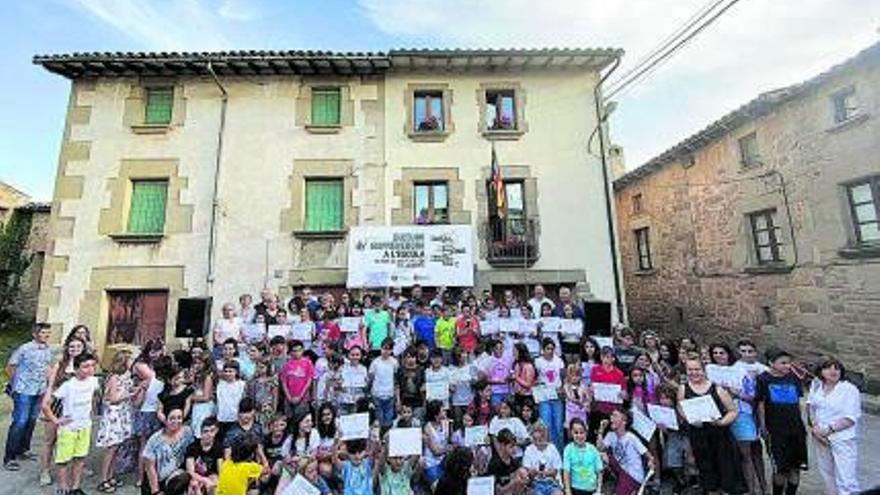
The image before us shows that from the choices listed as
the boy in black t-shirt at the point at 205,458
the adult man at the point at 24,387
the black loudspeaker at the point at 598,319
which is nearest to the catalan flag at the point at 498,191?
the black loudspeaker at the point at 598,319

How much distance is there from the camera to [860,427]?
27.8ft

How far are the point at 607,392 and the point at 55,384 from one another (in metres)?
6.87

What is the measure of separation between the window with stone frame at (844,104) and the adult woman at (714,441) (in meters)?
8.71

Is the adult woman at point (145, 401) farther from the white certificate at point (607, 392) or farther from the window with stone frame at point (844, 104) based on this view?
the window with stone frame at point (844, 104)

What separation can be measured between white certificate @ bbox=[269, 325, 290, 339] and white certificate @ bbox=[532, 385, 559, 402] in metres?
3.97

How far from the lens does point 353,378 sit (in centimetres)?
678

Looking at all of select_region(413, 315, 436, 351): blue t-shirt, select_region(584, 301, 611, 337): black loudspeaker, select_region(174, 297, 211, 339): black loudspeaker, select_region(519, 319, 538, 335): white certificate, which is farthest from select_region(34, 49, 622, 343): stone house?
select_region(519, 319, 538, 335): white certificate

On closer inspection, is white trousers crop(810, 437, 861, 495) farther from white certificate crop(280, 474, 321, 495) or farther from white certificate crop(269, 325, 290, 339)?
white certificate crop(269, 325, 290, 339)

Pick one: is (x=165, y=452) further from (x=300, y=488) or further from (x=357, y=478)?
(x=357, y=478)

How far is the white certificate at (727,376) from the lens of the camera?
5.84m

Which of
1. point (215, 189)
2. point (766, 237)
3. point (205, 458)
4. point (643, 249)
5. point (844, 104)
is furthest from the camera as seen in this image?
point (643, 249)

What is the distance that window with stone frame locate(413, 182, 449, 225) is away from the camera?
12031 millimetres

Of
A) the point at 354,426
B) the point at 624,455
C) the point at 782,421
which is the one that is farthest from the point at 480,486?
the point at 782,421

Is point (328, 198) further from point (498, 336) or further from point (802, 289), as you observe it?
point (802, 289)
